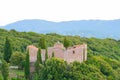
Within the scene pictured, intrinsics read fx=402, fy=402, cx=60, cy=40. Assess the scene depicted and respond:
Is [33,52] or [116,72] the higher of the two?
[33,52]

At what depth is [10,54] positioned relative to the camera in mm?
48062

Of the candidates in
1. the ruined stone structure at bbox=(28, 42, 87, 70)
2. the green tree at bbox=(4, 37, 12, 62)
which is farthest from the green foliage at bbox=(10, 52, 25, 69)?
the ruined stone structure at bbox=(28, 42, 87, 70)

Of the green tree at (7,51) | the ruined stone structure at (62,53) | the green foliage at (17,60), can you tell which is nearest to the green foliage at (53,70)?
the ruined stone structure at (62,53)

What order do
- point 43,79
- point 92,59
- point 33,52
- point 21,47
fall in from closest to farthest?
point 43,79
point 33,52
point 92,59
point 21,47

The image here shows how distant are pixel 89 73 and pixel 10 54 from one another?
10089 millimetres

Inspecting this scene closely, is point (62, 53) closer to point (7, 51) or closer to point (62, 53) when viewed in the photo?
point (62, 53)

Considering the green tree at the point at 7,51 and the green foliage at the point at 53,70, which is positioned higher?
the green tree at the point at 7,51

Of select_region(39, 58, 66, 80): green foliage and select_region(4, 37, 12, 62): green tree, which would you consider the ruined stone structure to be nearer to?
select_region(39, 58, 66, 80): green foliage

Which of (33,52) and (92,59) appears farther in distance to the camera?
(92,59)

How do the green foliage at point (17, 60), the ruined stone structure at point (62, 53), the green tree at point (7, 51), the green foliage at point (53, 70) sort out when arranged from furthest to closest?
the green tree at point (7, 51) < the green foliage at point (17, 60) < the ruined stone structure at point (62, 53) < the green foliage at point (53, 70)

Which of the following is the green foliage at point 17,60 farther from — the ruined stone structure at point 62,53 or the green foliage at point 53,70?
the green foliage at point 53,70

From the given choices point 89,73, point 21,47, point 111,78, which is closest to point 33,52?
point 89,73

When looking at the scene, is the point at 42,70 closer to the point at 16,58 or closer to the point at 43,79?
the point at 43,79

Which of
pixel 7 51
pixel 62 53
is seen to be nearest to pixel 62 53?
pixel 62 53
